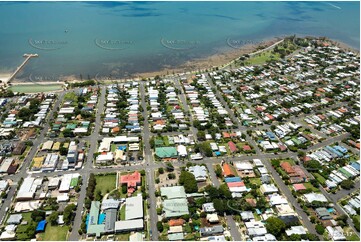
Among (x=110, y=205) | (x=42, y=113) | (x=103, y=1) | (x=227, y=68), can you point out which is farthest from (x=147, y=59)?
(x=103, y=1)

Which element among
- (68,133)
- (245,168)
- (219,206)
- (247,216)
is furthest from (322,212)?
(68,133)

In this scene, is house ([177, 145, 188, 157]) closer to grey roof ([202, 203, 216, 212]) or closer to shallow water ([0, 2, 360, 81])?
grey roof ([202, 203, 216, 212])

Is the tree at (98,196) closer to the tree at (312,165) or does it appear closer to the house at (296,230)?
the house at (296,230)

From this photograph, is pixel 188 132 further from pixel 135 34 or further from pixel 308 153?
pixel 135 34

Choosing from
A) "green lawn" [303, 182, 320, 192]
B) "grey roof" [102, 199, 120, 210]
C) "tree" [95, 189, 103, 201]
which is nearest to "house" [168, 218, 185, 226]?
"grey roof" [102, 199, 120, 210]

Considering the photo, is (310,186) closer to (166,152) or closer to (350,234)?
(350,234)

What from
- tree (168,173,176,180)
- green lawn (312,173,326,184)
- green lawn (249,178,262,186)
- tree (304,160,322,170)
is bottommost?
green lawn (312,173,326,184)
